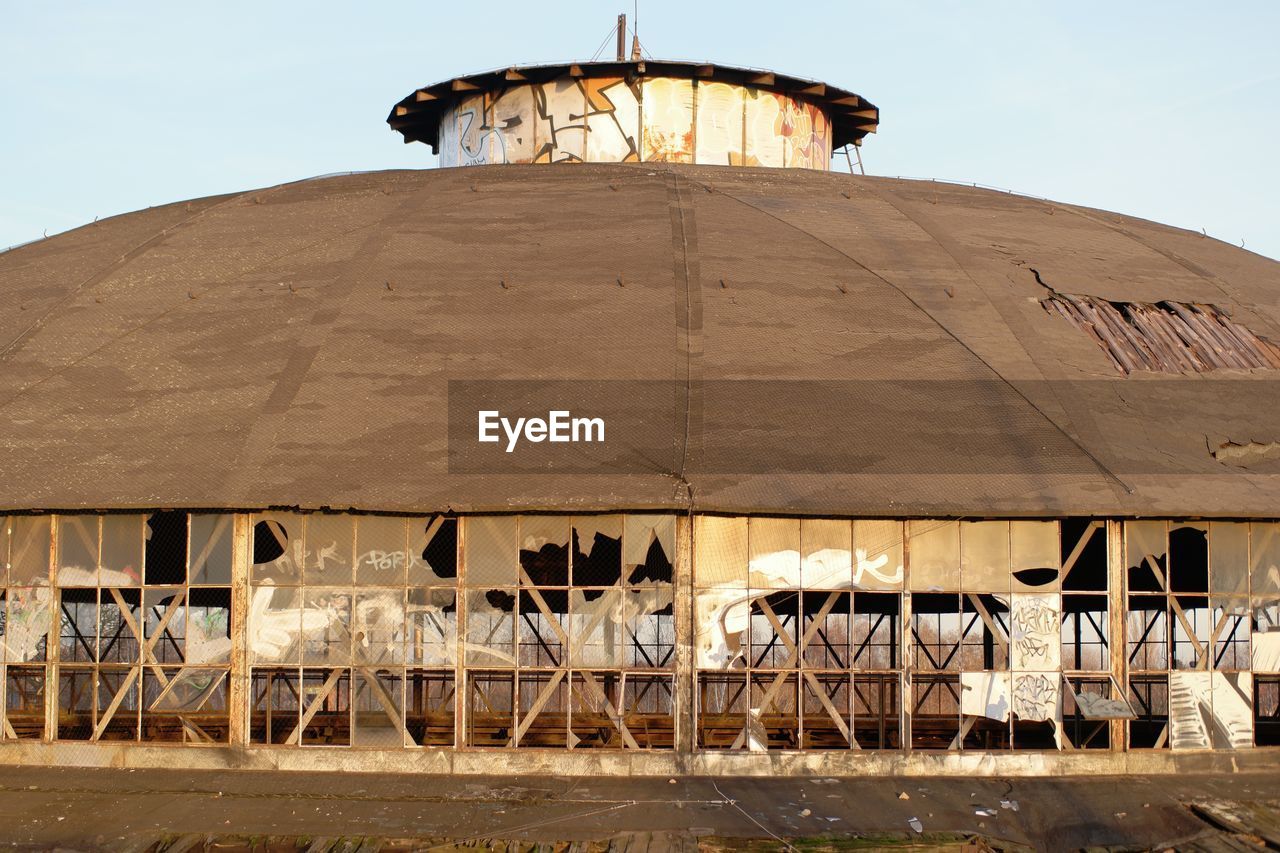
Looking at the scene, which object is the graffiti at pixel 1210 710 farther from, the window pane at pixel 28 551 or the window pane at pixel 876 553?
the window pane at pixel 28 551

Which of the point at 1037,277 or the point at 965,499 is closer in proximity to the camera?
the point at 965,499

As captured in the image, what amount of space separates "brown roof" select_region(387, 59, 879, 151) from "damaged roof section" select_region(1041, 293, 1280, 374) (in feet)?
32.1

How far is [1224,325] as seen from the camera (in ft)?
81.8

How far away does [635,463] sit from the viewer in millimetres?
19969

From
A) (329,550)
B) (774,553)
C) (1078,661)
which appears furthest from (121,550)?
(1078,661)

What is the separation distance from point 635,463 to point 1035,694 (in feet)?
22.0

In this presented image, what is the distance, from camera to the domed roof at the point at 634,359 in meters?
20.0

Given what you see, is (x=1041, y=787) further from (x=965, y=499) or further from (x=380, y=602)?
(x=380, y=602)

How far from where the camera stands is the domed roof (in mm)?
19953

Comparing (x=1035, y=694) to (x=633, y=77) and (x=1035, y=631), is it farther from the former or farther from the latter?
(x=633, y=77)

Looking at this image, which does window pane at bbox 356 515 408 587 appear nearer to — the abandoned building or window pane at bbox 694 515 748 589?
the abandoned building

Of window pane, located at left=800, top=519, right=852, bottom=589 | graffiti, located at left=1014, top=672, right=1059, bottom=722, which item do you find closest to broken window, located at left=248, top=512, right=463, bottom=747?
window pane, located at left=800, top=519, right=852, bottom=589

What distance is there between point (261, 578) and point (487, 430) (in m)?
3.89

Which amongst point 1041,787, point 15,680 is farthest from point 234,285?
point 1041,787
